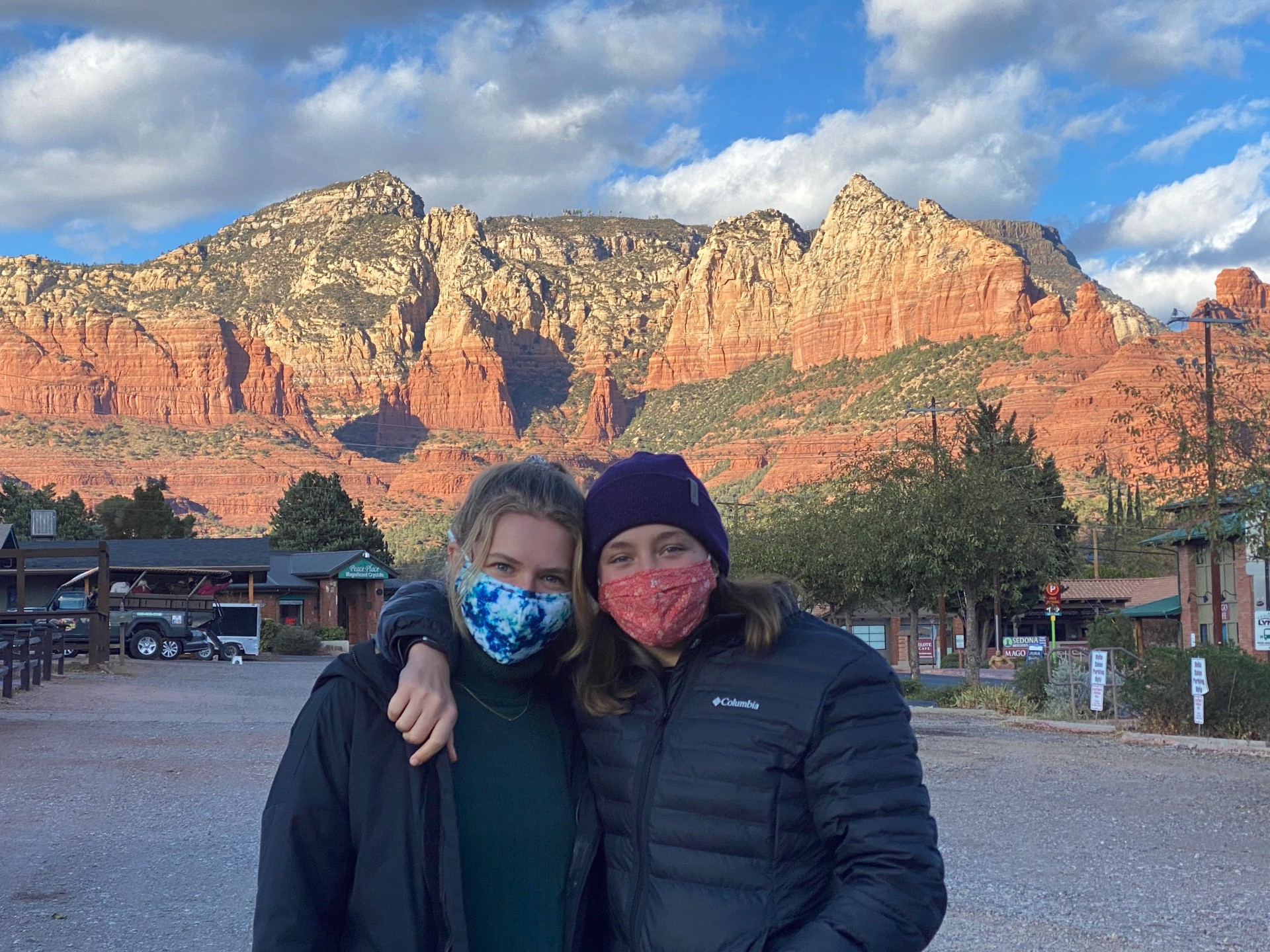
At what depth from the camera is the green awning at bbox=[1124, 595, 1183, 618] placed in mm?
50969

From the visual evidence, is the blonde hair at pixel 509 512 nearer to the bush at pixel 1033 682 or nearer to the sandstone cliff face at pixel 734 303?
the bush at pixel 1033 682

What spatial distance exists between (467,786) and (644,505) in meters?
0.68

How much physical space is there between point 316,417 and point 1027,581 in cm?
14328

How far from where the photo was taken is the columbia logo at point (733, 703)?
253 cm

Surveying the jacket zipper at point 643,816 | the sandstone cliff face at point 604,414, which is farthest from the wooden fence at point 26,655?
the sandstone cliff face at point 604,414

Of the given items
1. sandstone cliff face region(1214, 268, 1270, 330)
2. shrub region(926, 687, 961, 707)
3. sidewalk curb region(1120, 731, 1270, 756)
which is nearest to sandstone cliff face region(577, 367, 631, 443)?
sandstone cliff face region(1214, 268, 1270, 330)

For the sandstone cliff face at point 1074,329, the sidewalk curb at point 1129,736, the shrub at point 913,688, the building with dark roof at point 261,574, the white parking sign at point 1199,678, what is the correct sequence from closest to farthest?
the sidewalk curb at point 1129,736 < the white parking sign at point 1199,678 < the shrub at point 913,688 < the building with dark roof at point 261,574 < the sandstone cliff face at point 1074,329

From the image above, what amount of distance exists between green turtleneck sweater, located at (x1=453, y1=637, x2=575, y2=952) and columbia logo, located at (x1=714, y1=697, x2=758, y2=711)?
0.37m

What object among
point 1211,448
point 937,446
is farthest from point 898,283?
point 1211,448

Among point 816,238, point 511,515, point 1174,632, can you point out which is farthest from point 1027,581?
point 816,238

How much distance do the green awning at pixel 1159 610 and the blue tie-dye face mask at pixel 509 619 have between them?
51.3 metres

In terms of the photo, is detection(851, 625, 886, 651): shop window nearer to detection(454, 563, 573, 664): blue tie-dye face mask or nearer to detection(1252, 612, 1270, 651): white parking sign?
detection(1252, 612, 1270, 651): white parking sign

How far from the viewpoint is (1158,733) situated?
18.5 metres

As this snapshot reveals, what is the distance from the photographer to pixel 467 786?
2.53 metres
